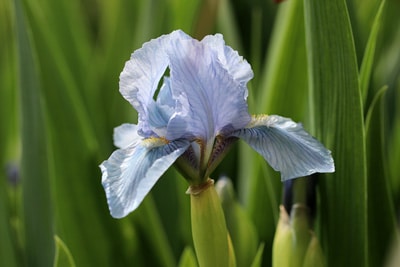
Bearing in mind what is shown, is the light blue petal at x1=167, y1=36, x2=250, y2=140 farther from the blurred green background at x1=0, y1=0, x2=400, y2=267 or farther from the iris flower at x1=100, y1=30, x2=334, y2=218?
the blurred green background at x1=0, y1=0, x2=400, y2=267

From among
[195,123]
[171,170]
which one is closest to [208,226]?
[195,123]

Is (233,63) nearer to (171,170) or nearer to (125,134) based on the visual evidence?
(125,134)

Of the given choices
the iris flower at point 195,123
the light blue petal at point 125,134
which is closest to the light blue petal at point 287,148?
the iris flower at point 195,123

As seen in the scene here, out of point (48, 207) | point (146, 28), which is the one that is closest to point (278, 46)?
point (146, 28)

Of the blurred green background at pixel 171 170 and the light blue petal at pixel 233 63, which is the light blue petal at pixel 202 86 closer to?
the light blue petal at pixel 233 63

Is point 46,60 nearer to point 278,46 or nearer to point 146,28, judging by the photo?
point 146,28

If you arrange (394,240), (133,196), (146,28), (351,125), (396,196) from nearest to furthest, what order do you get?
(133,196)
(351,125)
(394,240)
(396,196)
(146,28)
